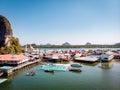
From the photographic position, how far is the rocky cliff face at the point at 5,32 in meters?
68.4

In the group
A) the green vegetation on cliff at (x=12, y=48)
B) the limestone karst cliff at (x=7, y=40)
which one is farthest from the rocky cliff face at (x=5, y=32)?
the green vegetation on cliff at (x=12, y=48)

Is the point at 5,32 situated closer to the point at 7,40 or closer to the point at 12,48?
the point at 7,40

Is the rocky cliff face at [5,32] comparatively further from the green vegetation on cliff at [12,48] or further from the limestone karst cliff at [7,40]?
the green vegetation on cliff at [12,48]

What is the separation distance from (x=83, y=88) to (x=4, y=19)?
63.2 meters

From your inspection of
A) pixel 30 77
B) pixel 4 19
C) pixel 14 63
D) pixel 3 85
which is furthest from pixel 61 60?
pixel 4 19

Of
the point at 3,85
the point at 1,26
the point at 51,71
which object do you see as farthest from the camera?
the point at 1,26

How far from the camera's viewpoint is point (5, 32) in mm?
74062

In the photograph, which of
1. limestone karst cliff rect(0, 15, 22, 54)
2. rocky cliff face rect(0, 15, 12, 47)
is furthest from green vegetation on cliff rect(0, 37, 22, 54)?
rocky cliff face rect(0, 15, 12, 47)

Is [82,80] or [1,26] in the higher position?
[1,26]

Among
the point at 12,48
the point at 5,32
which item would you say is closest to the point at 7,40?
the point at 12,48

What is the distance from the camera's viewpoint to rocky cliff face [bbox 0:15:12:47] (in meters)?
68.4

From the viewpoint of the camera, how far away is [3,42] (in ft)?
224

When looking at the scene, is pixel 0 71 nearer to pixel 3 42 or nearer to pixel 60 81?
pixel 60 81

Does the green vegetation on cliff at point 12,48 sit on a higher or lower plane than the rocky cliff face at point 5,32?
lower
